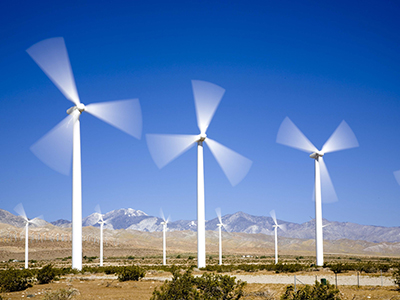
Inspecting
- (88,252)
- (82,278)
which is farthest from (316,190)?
(88,252)

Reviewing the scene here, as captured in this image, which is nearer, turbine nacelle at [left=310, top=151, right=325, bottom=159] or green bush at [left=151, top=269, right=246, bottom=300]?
green bush at [left=151, top=269, right=246, bottom=300]

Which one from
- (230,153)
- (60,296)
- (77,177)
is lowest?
(60,296)

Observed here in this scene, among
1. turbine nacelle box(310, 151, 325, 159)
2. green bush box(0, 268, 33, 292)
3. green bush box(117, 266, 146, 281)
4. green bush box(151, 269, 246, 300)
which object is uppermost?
turbine nacelle box(310, 151, 325, 159)

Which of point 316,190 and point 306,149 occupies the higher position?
point 306,149

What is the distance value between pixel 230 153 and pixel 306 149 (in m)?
12.3

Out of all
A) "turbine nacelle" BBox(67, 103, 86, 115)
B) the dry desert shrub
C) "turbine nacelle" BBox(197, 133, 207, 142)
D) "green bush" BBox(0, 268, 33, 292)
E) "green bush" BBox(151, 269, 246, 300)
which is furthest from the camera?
"turbine nacelle" BBox(197, 133, 207, 142)

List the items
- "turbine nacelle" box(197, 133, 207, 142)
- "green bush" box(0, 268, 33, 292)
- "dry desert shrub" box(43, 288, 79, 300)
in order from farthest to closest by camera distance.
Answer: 1. "turbine nacelle" box(197, 133, 207, 142)
2. "green bush" box(0, 268, 33, 292)
3. "dry desert shrub" box(43, 288, 79, 300)

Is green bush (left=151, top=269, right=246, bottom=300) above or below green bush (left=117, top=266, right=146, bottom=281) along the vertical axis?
above

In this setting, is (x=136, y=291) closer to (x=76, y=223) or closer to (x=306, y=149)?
(x=76, y=223)

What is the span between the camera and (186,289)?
13.9 meters

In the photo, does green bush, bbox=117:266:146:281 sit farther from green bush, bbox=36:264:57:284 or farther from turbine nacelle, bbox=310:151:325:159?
turbine nacelle, bbox=310:151:325:159

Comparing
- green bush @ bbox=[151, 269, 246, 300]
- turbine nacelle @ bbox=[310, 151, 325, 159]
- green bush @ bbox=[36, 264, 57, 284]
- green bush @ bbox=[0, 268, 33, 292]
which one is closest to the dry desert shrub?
green bush @ bbox=[151, 269, 246, 300]

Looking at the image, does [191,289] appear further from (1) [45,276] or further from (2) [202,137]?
(2) [202,137]

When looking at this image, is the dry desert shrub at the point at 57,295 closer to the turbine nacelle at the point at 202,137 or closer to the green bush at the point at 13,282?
the green bush at the point at 13,282
